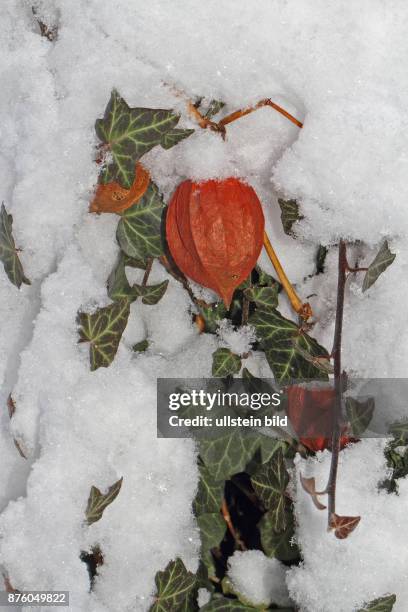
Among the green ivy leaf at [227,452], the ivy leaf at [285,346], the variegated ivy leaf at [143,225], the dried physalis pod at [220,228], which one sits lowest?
the green ivy leaf at [227,452]

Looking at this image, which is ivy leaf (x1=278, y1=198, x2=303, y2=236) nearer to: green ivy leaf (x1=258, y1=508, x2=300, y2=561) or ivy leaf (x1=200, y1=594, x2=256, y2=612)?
green ivy leaf (x1=258, y1=508, x2=300, y2=561)

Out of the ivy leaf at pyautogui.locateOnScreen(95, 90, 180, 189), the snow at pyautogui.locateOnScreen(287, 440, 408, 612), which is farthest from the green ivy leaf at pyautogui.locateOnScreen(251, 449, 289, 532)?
the ivy leaf at pyautogui.locateOnScreen(95, 90, 180, 189)

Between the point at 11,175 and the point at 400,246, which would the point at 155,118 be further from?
the point at 400,246

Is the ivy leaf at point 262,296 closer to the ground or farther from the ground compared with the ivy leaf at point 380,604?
farther from the ground

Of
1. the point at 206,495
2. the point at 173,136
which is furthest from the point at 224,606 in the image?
the point at 173,136

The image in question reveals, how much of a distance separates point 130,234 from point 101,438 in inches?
12.3

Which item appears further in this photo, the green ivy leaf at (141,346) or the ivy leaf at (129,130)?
the green ivy leaf at (141,346)

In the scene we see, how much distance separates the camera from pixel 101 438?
0.97 meters

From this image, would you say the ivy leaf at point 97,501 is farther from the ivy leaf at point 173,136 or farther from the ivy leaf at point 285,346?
the ivy leaf at point 173,136

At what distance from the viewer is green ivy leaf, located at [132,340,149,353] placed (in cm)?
106

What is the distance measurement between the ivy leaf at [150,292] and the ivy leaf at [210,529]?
36 cm

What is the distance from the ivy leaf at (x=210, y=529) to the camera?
41.1 inches

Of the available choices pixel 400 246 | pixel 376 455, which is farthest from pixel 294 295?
pixel 376 455

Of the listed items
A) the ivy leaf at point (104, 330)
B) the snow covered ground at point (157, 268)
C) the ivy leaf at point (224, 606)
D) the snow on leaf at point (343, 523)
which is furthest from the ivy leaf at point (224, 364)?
the ivy leaf at point (224, 606)
